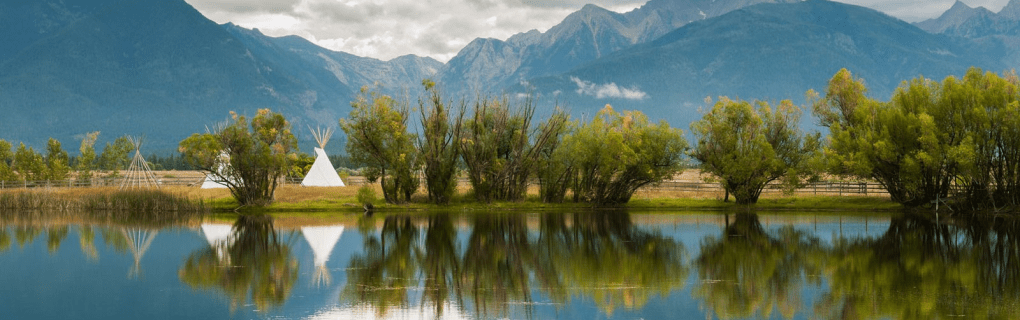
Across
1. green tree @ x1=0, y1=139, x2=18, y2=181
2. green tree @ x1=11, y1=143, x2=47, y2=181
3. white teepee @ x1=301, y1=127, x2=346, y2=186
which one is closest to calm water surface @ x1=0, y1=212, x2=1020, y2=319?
white teepee @ x1=301, y1=127, x2=346, y2=186

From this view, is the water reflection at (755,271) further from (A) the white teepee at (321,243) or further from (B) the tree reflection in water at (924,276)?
(A) the white teepee at (321,243)

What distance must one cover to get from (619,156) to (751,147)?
8.53 metres

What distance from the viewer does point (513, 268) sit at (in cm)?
2589

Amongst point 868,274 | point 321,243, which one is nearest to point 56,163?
point 321,243

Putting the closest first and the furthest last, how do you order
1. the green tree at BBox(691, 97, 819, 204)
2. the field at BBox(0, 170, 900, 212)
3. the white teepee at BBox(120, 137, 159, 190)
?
the field at BBox(0, 170, 900, 212) → the green tree at BBox(691, 97, 819, 204) → the white teepee at BBox(120, 137, 159, 190)

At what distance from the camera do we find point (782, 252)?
1177 inches

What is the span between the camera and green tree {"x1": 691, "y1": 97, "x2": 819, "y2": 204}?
56750mm

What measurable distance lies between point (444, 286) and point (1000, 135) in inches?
1601

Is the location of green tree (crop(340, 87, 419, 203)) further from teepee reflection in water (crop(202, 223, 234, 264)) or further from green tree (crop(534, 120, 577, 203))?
teepee reflection in water (crop(202, 223, 234, 264))

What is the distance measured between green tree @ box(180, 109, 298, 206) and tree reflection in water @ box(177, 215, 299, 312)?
60.9 feet

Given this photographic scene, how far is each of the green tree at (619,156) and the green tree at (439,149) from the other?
24.1 feet

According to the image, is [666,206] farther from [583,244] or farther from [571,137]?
[583,244]

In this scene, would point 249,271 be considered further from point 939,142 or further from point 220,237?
point 939,142

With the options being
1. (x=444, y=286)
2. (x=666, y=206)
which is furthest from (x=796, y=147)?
(x=444, y=286)
